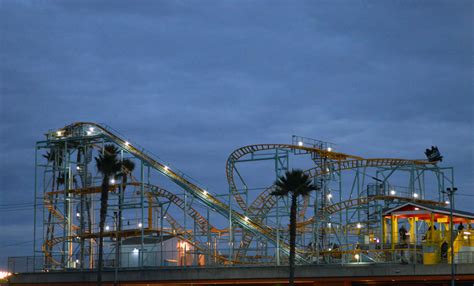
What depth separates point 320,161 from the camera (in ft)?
241

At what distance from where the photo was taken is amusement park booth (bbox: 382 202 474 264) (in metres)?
50.1

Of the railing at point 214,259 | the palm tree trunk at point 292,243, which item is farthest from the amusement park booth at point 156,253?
the palm tree trunk at point 292,243

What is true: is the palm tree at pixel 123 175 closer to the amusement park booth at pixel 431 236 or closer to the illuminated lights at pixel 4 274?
the illuminated lights at pixel 4 274

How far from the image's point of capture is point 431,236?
5088 centimetres

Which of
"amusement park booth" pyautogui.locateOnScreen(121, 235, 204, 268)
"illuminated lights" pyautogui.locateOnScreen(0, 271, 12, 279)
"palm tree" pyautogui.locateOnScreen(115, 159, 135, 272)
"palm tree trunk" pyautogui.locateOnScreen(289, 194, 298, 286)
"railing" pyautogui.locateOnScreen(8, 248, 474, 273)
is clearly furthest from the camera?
"palm tree" pyautogui.locateOnScreen(115, 159, 135, 272)

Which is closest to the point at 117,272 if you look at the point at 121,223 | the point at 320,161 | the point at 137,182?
the point at 121,223

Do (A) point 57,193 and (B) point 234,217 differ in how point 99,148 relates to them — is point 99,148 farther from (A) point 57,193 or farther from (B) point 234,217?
(B) point 234,217

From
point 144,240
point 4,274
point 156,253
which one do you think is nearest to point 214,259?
point 156,253

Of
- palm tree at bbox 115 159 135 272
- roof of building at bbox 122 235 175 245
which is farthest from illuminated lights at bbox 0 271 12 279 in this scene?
roof of building at bbox 122 235 175 245

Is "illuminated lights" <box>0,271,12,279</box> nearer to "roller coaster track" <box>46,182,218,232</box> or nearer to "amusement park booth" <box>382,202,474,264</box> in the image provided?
"roller coaster track" <box>46,182,218,232</box>

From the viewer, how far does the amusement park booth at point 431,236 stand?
50.1 meters

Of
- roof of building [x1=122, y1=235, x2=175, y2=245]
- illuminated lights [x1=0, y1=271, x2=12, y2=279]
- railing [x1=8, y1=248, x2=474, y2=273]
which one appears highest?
roof of building [x1=122, y1=235, x2=175, y2=245]

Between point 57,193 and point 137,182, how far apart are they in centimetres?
674

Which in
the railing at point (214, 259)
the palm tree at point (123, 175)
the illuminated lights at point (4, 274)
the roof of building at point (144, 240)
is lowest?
the illuminated lights at point (4, 274)
